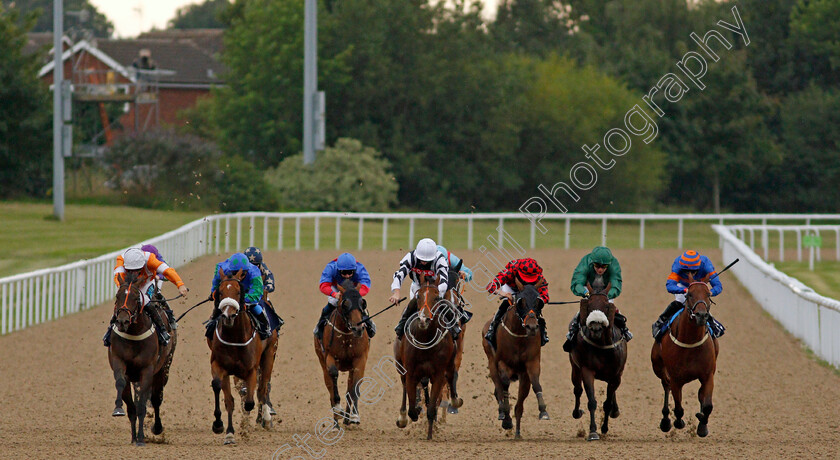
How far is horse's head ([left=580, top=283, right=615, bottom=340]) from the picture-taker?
866 cm

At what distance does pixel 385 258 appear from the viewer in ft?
71.7

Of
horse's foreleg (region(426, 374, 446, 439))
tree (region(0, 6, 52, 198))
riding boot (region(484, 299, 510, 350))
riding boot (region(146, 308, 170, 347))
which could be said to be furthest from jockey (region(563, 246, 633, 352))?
tree (region(0, 6, 52, 198))

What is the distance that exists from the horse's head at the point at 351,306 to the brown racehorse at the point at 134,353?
1.44 metres

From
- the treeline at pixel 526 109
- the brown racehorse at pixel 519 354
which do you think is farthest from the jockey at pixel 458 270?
the treeline at pixel 526 109

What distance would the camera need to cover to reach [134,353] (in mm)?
8875

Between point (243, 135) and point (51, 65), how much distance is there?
1008 cm

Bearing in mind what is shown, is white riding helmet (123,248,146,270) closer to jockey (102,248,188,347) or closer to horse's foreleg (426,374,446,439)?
jockey (102,248,188,347)

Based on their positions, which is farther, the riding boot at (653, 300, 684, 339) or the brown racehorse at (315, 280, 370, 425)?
the brown racehorse at (315, 280, 370, 425)

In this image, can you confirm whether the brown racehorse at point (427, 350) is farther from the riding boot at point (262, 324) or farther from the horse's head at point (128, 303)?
the horse's head at point (128, 303)

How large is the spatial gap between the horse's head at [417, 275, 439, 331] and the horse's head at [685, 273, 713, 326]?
1.84 meters

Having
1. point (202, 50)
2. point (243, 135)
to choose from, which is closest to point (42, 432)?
point (243, 135)

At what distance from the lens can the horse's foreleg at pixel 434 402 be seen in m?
9.20

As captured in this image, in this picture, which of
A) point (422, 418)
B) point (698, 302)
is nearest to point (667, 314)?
point (698, 302)

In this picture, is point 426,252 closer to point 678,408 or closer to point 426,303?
point 426,303
